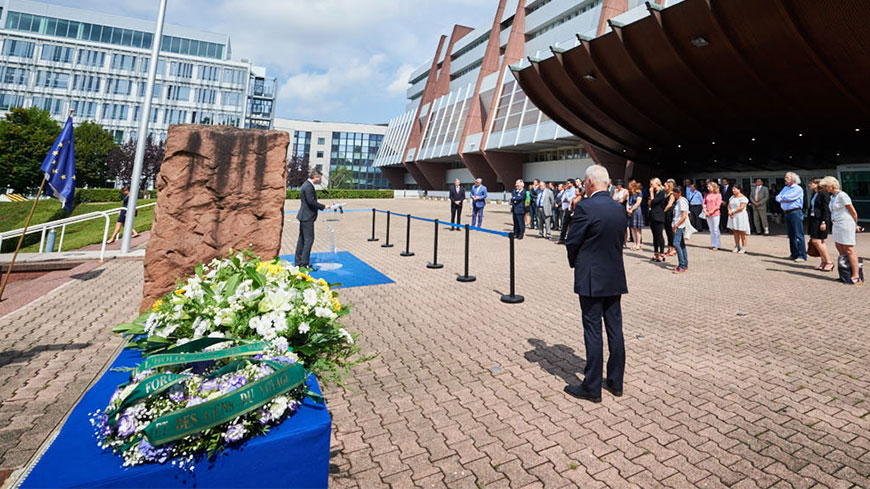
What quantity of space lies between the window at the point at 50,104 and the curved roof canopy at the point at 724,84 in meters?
68.1

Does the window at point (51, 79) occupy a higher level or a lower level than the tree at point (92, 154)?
higher

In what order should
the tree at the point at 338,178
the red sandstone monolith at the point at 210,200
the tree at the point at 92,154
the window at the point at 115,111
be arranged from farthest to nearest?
1. the tree at the point at 338,178
2. the window at the point at 115,111
3. the tree at the point at 92,154
4. the red sandstone monolith at the point at 210,200

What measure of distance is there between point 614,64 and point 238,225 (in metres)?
19.4

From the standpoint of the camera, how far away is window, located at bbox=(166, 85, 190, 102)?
193 ft

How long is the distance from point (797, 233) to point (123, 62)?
78.9 m

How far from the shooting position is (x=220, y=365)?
184 cm

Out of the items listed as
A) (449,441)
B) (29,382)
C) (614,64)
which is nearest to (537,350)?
(449,441)

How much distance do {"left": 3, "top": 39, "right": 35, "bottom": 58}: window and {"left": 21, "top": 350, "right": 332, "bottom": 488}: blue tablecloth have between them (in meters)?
82.1

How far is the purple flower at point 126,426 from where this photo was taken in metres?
1.43

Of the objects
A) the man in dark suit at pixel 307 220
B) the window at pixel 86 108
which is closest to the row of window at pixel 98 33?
the window at pixel 86 108

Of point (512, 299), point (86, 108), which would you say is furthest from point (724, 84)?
point (86, 108)

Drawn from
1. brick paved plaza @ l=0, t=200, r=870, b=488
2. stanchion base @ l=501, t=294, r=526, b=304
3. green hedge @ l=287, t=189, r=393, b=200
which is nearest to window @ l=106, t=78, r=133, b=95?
green hedge @ l=287, t=189, r=393, b=200

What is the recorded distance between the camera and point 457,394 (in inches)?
136

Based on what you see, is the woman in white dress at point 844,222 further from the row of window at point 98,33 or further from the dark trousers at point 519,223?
the row of window at point 98,33
